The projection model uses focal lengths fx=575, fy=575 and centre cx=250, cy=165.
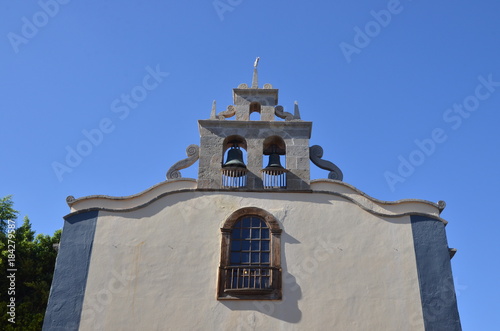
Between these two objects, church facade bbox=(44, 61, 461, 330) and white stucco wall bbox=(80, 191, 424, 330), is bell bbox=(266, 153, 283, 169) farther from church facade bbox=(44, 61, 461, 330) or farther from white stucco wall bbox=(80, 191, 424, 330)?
white stucco wall bbox=(80, 191, 424, 330)

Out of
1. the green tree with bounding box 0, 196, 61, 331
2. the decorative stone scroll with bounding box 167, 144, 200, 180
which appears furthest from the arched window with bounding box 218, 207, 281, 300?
the green tree with bounding box 0, 196, 61, 331

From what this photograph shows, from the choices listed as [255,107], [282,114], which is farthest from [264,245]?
[255,107]

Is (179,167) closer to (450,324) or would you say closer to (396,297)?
(396,297)

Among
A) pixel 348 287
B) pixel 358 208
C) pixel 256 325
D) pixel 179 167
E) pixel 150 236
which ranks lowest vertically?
pixel 256 325

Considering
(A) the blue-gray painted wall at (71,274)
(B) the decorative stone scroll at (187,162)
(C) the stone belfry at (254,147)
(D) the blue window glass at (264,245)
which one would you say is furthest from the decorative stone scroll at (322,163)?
(A) the blue-gray painted wall at (71,274)

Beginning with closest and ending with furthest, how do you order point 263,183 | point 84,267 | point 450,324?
point 450,324
point 84,267
point 263,183

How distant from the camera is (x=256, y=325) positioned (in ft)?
44.1

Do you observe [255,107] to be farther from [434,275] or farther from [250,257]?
[434,275]

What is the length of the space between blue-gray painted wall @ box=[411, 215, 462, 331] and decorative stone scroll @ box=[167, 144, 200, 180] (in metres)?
6.06

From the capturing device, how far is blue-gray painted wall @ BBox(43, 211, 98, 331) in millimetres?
13617

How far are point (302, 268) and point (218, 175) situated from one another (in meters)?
3.40

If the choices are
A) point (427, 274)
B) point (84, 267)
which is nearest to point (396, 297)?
point (427, 274)

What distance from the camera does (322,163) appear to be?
16016mm

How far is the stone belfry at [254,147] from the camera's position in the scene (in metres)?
15.5
